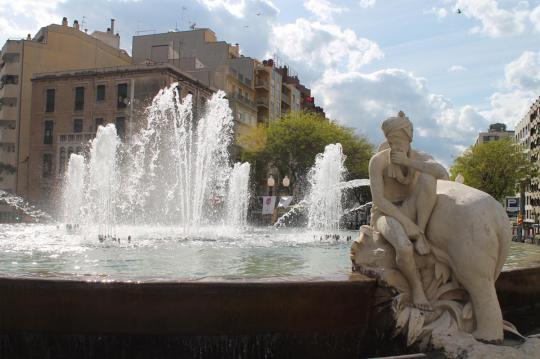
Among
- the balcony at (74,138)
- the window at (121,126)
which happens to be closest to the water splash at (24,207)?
the balcony at (74,138)

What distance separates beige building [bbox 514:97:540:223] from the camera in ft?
224

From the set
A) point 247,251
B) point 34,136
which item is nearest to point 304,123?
point 34,136

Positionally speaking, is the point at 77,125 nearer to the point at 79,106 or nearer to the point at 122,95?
the point at 79,106

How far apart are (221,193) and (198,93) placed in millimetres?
11296

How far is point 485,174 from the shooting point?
1816 inches

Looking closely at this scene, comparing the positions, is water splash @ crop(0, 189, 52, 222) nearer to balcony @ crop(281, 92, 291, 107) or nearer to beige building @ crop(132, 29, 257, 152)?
beige building @ crop(132, 29, 257, 152)

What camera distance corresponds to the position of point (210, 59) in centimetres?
5822

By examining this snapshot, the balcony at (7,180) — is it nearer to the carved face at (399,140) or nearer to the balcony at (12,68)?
the balcony at (12,68)

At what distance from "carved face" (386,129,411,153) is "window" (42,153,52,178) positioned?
4480 cm

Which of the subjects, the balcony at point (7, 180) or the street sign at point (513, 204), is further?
the balcony at point (7, 180)

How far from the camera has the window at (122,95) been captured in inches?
1735

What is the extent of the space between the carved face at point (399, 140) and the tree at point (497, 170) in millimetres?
42696

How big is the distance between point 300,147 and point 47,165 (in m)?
20.6

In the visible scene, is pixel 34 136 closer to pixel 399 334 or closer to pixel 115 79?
pixel 115 79
